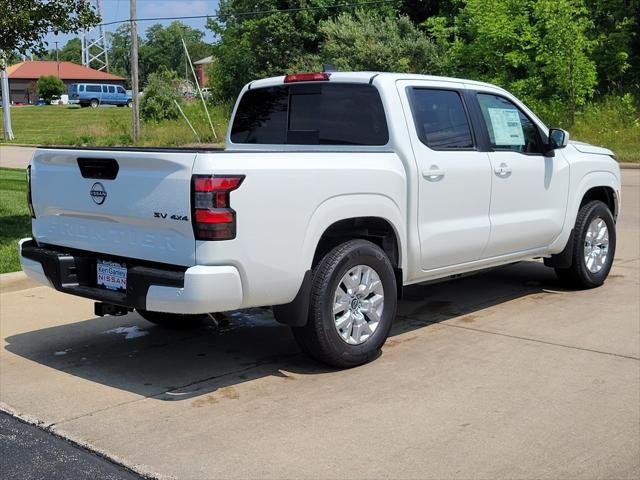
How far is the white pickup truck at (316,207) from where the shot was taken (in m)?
4.84

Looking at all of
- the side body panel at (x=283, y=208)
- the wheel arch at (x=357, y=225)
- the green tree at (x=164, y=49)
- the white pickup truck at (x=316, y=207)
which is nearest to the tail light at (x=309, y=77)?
the white pickup truck at (x=316, y=207)

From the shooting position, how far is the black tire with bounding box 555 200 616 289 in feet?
25.6

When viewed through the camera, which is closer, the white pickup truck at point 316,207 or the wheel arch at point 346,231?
the white pickup truck at point 316,207

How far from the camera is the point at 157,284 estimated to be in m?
4.90

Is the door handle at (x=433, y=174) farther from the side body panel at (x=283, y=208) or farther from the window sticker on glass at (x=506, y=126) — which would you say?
the window sticker on glass at (x=506, y=126)

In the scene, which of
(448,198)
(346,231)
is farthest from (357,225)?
(448,198)

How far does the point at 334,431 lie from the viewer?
4469 millimetres

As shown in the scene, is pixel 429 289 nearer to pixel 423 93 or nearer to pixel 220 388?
pixel 423 93

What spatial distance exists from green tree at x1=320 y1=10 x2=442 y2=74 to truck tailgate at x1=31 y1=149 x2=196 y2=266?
30533 millimetres

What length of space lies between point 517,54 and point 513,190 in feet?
80.9

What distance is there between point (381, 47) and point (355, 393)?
106 ft

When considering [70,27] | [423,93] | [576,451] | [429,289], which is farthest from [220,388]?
[70,27]

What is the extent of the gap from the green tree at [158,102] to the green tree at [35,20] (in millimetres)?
32785

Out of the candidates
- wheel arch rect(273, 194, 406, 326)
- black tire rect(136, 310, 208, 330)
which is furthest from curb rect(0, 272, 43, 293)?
wheel arch rect(273, 194, 406, 326)
